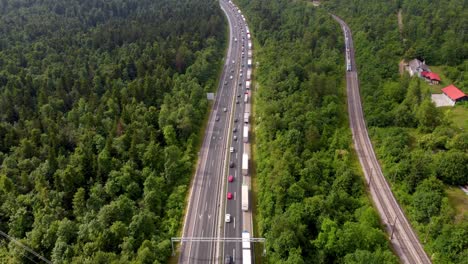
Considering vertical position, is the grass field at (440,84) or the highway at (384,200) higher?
the grass field at (440,84)

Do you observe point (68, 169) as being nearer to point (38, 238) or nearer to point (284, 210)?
point (38, 238)

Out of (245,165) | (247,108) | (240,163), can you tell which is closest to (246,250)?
(245,165)

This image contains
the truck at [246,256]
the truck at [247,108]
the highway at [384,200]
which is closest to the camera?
the truck at [246,256]

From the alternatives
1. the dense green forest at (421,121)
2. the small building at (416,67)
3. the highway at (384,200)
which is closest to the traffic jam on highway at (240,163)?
the highway at (384,200)

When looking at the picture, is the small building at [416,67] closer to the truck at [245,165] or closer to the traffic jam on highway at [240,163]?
the traffic jam on highway at [240,163]

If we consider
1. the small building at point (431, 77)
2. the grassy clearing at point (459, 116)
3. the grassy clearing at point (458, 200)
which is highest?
the small building at point (431, 77)

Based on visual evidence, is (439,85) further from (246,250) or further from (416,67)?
(246,250)

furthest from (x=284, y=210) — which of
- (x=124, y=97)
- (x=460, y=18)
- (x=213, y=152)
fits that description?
(x=460, y=18)
